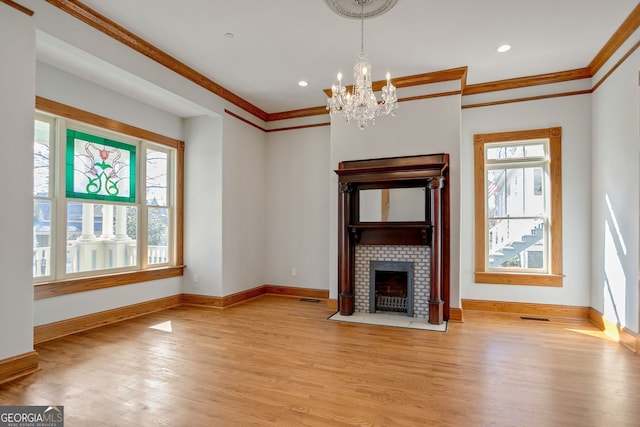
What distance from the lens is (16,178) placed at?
2656 mm

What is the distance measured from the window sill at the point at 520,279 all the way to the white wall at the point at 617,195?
42 centimetres

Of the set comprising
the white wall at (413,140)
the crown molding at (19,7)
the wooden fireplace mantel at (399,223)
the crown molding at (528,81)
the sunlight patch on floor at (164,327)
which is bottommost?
the sunlight patch on floor at (164,327)

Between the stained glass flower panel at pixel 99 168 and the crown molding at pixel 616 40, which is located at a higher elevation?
the crown molding at pixel 616 40

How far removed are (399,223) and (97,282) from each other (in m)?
3.88

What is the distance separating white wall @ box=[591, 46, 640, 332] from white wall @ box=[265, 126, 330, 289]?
3.67 meters

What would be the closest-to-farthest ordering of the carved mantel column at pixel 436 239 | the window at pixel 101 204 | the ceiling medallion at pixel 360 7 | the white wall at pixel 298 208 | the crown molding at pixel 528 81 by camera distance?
the ceiling medallion at pixel 360 7, the window at pixel 101 204, the carved mantel column at pixel 436 239, the crown molding at pixel 528 81, the white wall at pixel 298 208

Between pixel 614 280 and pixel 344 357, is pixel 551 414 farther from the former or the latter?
pixel 614 280

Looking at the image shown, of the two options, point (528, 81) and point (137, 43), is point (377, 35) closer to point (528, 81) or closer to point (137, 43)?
point (528, 81)

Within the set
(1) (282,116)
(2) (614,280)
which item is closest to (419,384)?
(2) (614,280)

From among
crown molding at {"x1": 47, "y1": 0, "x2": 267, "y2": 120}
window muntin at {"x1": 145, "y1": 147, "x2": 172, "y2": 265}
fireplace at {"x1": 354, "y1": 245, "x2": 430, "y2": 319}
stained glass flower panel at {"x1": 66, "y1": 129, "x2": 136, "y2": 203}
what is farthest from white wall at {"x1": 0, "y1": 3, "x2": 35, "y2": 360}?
fireplace at {"x1": 354, "y1": 245, "x2": 430, "y2": 319}

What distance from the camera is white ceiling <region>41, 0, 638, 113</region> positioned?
3072 mm

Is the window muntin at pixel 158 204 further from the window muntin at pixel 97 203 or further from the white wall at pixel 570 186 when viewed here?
the white wall at pixel 570 186

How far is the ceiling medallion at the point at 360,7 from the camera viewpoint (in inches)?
117

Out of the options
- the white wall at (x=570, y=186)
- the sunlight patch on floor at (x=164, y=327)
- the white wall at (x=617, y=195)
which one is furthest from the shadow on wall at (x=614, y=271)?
the sunlight patch on floor at (x=164, y=327)
